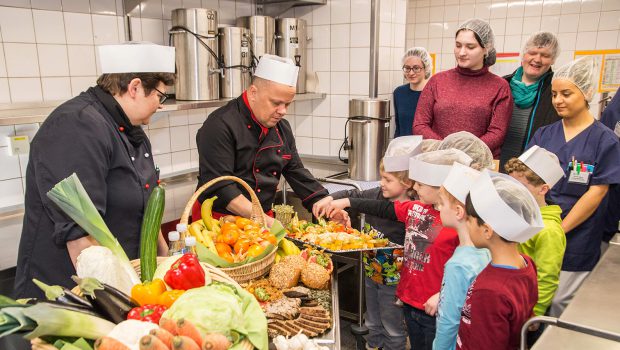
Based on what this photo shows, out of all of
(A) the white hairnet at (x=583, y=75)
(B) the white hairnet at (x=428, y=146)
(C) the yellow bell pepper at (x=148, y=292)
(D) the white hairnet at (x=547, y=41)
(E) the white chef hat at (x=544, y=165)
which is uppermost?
(D) the white hairnet at (x=547, y=41)

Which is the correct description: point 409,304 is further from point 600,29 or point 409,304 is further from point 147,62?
point 600,29

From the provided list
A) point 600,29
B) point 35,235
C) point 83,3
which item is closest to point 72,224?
point 35,235

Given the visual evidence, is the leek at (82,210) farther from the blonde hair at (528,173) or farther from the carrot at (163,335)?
the blonde hair at (528,173)

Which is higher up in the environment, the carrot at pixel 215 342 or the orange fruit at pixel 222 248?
the carrot at pixel 215 342

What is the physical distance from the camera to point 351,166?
3.62m

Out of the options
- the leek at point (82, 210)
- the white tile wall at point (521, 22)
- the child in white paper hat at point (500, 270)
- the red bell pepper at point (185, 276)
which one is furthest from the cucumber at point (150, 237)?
the white tile wall at point (521, 22)

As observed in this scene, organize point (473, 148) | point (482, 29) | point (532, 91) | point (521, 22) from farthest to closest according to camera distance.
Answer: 1. point (521, 22)
2. point (532, 91)
3. point (482, 29)
4. point (473, 148)

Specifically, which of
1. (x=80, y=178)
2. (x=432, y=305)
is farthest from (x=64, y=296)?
(x=432, y=305)

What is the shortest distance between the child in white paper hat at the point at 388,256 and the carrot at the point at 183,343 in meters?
1.46

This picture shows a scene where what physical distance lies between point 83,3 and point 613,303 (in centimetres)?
290

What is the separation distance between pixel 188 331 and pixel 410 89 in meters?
3.03

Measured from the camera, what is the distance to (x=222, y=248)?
1574 mm

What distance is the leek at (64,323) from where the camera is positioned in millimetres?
852

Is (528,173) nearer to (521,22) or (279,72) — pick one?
(279,72)
